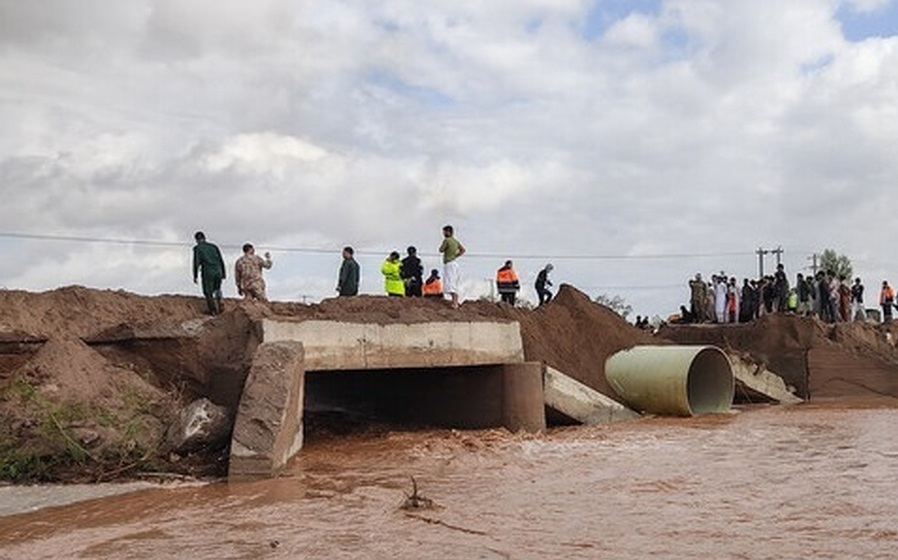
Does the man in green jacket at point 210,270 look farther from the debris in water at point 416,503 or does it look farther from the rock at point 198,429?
the debris in water at point 416,503

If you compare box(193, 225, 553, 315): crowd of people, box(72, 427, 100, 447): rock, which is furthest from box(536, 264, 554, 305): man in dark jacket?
box(72, 427, 100, 447): rock

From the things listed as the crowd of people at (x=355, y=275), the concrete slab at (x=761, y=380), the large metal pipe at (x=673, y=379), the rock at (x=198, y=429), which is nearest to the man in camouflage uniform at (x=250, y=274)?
the crowd of people at (x=355, y=275)

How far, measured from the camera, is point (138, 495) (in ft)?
37.6

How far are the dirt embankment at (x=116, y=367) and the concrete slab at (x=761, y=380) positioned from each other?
873cm

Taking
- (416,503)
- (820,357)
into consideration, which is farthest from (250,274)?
(820,357)

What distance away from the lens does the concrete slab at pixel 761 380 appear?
2483 cm

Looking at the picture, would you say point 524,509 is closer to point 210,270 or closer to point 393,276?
point 210,270

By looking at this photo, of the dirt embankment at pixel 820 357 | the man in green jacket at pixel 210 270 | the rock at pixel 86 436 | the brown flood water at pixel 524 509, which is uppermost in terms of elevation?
the man in green jacket at pixel 210 270

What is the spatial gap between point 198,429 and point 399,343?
4092 millimetres

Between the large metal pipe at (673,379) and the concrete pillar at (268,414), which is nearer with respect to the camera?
the concrete pillar at (268,414)

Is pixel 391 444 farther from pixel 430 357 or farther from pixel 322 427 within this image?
pixel 322 427

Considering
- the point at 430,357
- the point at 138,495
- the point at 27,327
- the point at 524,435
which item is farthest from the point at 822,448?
the point at 27,327

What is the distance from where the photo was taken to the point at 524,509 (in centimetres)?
1002

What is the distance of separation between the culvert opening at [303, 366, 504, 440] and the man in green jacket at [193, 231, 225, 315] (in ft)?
8.71
